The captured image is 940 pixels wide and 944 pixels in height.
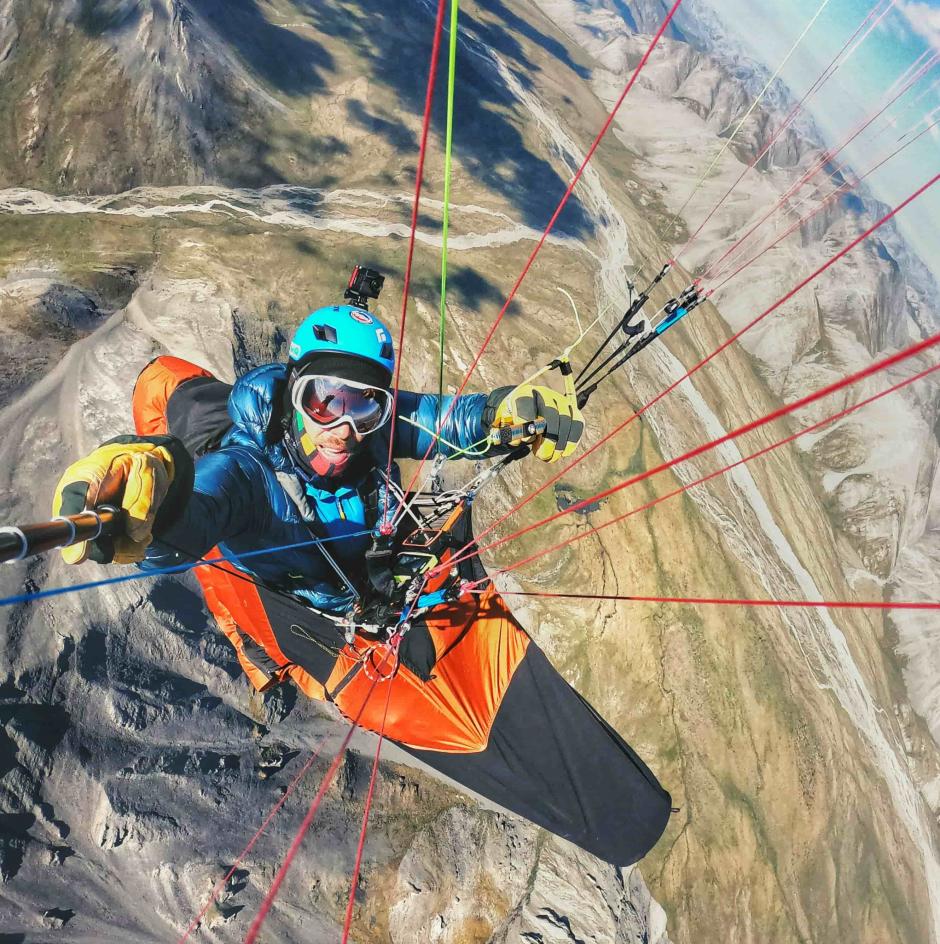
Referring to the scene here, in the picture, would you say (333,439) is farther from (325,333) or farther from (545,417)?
(545,417)

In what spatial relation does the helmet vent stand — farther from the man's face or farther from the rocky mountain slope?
the rocky mountain slope

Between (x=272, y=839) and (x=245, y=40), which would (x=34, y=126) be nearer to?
(x=245, y=40)

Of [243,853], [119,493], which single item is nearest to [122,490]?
[119,493]

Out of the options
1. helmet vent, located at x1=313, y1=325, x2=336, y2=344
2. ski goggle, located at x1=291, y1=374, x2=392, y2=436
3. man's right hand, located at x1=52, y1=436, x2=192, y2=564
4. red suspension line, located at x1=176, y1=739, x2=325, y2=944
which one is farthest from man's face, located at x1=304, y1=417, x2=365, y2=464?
red suspension line, located at x1=176, y1=739, x2=325, y2=944

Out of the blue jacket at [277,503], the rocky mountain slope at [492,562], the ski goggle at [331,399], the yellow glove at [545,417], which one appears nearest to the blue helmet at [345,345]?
the ski goggle at [331,399]


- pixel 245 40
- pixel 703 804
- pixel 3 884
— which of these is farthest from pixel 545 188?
pixel 3 884

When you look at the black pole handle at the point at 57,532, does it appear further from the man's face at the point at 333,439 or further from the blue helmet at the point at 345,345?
the blue helmet at the point at 345,345
